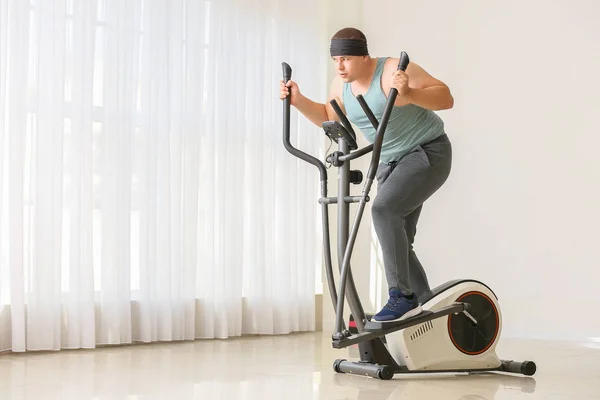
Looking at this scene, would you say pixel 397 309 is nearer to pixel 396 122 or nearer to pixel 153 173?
pixel 396 122

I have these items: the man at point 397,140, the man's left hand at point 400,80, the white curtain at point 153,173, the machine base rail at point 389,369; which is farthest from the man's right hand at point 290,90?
the white curtain at point 153,173

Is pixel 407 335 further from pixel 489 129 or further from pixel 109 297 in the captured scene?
pixel 489 129

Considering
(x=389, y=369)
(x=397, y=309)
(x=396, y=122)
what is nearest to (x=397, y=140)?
(x=396, y=122)

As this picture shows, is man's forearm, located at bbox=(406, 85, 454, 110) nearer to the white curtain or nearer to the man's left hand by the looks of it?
the man's left hand

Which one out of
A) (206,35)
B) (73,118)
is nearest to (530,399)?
(73,118)

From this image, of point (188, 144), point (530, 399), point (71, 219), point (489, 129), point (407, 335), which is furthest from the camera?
point (489, 129)

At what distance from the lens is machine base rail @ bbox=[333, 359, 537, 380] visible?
301 centimetres

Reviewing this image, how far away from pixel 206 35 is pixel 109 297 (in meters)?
1.65

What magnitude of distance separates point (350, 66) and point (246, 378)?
1249mm

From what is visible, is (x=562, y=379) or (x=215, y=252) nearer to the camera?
(x=562, y=379)

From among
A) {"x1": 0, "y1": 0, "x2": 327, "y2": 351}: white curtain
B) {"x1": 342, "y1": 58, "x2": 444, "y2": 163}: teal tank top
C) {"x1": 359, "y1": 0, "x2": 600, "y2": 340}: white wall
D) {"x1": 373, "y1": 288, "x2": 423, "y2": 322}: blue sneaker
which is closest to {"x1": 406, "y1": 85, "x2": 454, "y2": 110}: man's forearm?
{"x1": 342, "y1": 58, "x2": 444, "y2": 163}: teal tank top

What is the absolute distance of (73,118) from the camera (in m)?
4.07

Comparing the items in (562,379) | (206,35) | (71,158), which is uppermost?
(206,35)

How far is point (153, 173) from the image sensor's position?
4.40 m
